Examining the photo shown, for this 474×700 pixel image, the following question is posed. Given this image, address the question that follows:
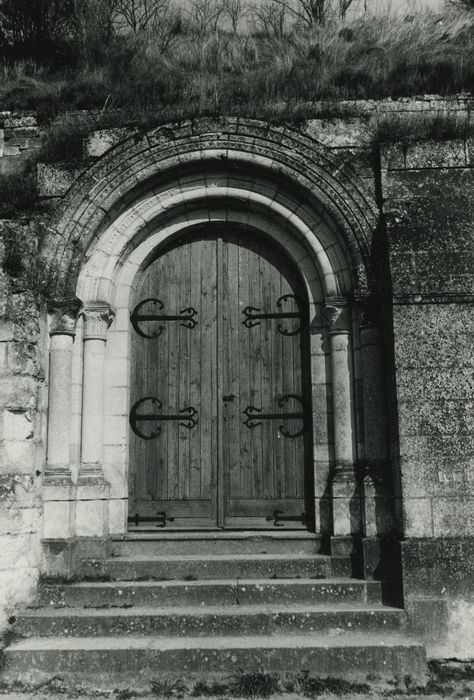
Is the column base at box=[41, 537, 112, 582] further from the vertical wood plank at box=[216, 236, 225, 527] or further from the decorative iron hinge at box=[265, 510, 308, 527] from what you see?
the decorative iron hinge at box=[265, 510, 308, 527]

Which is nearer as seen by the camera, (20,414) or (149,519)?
(20,414)

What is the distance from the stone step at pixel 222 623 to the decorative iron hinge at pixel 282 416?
1.56 m

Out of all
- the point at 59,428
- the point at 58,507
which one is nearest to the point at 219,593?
the point at 58,507

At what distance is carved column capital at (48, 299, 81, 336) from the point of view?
220 inches

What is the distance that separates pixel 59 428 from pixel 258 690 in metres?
2.50

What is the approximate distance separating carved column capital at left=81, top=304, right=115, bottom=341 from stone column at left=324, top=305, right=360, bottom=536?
188 centimetres

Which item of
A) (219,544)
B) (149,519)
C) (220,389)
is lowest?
(219,544)

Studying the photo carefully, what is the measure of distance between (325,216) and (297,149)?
62cm

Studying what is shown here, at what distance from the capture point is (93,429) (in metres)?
5.59

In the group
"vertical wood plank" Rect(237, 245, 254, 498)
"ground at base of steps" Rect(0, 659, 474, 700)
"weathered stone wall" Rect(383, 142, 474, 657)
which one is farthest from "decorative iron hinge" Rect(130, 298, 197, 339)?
"ground at base of steps" Rect(0, 659, 474, 700)

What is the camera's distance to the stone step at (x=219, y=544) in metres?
5.45

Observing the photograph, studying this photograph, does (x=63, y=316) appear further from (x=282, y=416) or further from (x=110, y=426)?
(x=282, y=416)

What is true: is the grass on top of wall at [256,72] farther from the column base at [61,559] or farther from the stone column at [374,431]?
the column base at [61,559]

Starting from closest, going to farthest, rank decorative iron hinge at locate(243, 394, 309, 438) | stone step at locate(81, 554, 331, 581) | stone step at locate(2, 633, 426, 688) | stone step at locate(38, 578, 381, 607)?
stone step at locate(2, 633, 426, 688) → stone step at locate(38, 578, 381, 607) → stone step at locate(81, 554, 331, 581) → decorative iron hinge at locate(243, 394, 309, 438)
